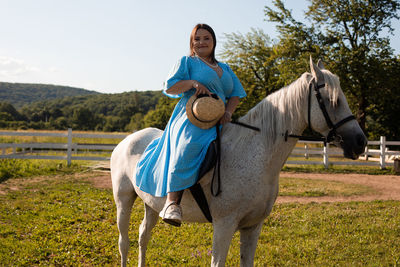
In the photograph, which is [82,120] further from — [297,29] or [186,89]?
[186,89]

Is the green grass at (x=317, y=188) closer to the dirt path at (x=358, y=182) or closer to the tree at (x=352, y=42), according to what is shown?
the dirt path at (x=358, y=182)

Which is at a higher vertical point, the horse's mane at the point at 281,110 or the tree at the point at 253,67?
the tree at the point at 253,67

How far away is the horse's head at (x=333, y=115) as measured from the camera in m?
2.29

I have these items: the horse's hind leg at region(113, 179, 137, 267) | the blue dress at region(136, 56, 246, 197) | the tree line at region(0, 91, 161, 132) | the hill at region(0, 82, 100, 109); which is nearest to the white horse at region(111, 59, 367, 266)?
the blue dress at region(136, 56, 246, 197)

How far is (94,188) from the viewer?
958 centimetres

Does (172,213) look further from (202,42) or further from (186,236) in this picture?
(186,236)

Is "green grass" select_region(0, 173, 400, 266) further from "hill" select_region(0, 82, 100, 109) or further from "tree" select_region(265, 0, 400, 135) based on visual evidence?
"hill" select_region(0, 82, 100, 109)

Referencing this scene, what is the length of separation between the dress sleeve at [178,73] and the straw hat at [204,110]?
204 mm

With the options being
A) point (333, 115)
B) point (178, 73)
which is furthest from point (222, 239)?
point (178, 73)

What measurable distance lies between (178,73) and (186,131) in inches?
19.5

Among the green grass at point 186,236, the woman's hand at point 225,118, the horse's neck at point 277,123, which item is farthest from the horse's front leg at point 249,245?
the green grass at point 186,236

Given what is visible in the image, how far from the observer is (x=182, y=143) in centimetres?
254

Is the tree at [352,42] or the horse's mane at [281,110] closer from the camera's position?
the horse's mane at [281,110]

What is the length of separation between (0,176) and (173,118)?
1034 cm
